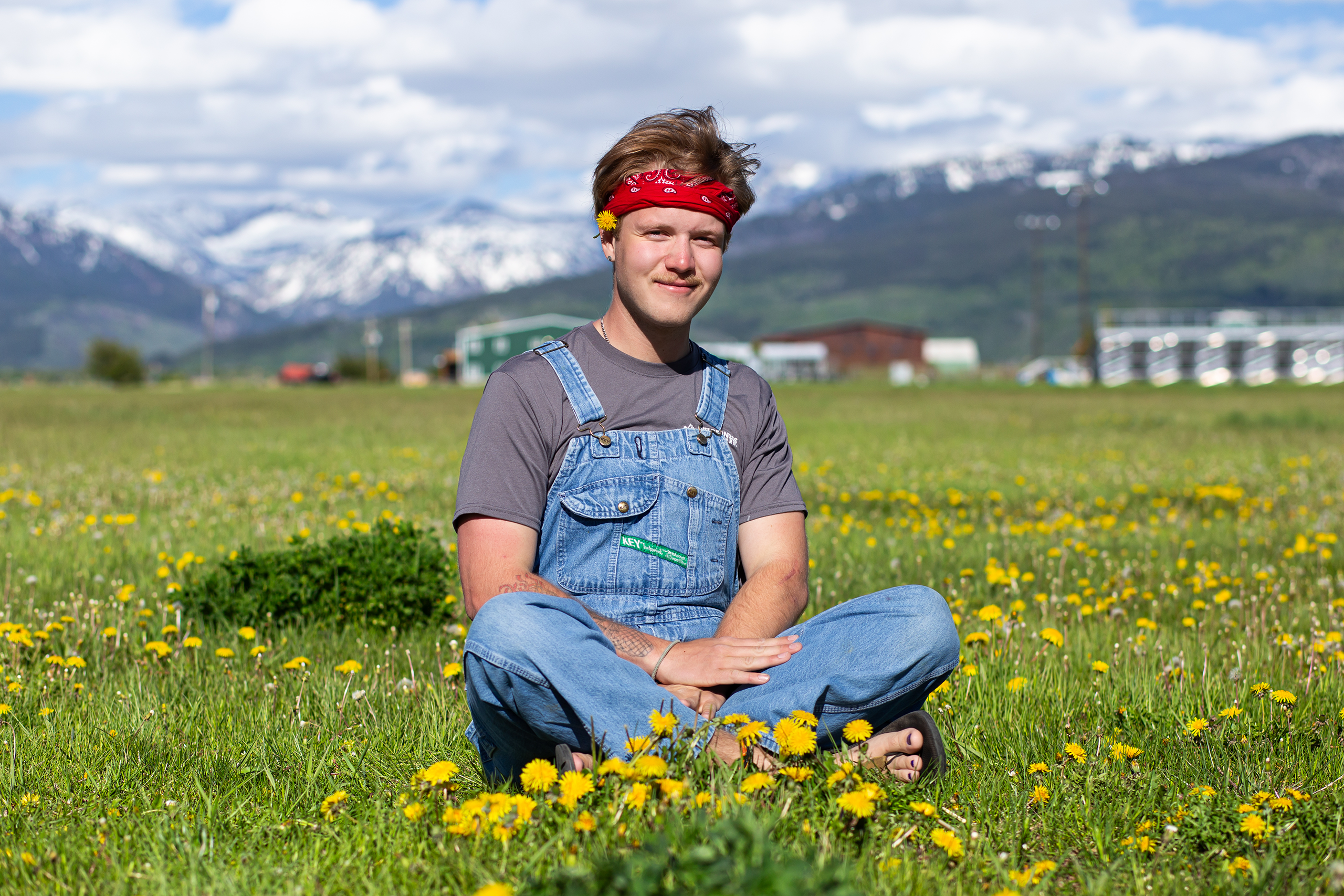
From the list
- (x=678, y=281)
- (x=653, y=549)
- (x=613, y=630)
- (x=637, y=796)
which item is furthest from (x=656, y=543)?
(x=637, y=796)

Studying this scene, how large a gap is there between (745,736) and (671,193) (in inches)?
67.5

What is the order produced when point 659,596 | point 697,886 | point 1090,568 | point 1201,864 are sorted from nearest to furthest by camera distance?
point 697,886 → point 1201,864 → point 659,596 → point 1090,568

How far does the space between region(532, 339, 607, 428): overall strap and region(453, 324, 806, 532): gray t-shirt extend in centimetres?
2

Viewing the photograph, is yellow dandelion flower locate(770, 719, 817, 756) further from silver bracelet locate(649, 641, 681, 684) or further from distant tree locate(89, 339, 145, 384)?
distant tree locate(89, 339, 145, 384)

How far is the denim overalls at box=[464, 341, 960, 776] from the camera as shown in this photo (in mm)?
3070

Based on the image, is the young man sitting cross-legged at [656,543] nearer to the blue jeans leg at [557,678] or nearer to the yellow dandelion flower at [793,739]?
the blue jeans leg at [557,678]

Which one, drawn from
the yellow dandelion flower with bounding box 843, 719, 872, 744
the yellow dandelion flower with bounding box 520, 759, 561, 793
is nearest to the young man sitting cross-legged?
the yellow dandelion flower with bounding box 843, 719, 872, 744

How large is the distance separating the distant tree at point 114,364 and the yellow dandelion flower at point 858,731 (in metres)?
106

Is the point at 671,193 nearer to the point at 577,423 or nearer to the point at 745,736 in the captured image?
the point at 577,423

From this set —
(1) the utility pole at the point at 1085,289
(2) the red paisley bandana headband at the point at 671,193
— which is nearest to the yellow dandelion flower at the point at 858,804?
(2) the red paisley bandana headband at the point at 671,193

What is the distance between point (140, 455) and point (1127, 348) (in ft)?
237

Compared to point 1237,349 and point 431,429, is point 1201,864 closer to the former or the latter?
point 431,429

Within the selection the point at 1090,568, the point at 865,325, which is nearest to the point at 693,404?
the point at 1090,568

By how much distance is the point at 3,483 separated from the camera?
11.5 metres
